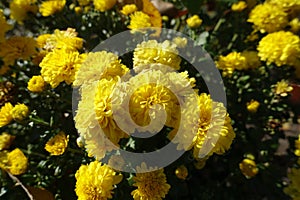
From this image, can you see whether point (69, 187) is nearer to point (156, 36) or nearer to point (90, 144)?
point (90, 144)

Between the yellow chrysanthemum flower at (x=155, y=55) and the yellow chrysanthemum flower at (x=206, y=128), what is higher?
the yellow chrysanthemum flower at (x=155, y=55)

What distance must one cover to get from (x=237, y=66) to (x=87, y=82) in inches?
24.5

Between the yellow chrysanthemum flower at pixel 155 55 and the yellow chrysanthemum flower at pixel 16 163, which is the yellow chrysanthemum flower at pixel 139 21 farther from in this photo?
the yellow chrysanthemum flower at pixel 16 163

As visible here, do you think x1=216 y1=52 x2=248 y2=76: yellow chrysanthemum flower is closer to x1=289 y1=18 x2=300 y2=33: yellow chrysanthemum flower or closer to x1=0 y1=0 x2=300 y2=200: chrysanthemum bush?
x1=0 y1=0 x2=300 y2=200: chrysanthemum bush

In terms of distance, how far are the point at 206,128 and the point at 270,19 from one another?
0.72m

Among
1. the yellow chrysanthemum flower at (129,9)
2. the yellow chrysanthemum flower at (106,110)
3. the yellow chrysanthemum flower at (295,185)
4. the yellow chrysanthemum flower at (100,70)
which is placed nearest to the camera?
the yellow chrysanthemum flower at (106,110)

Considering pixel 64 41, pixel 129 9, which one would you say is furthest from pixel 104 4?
pixel 64 41

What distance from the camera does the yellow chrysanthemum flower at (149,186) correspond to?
1176mm

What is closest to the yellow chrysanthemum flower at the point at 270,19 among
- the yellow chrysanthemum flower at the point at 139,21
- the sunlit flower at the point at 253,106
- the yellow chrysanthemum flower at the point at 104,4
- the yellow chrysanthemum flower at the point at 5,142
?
the sunlit flower at the point at 253,106

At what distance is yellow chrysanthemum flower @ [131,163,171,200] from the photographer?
1.18 metres

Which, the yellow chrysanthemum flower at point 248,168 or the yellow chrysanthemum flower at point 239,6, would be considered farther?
the yellow chrysanthemum flower at point 239,6

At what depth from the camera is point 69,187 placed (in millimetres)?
1477

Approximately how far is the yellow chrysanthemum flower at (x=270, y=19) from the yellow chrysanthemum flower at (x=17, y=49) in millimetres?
812

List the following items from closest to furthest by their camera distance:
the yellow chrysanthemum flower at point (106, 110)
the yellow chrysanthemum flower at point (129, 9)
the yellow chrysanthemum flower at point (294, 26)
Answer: the yellow chrysanthemum flower at point (106, 110), the yellow chrysanthemum flower at point (129, 9), the yellow chrysanthemum flower at point (294, 26)
